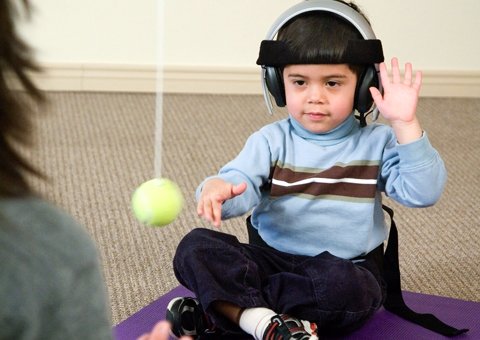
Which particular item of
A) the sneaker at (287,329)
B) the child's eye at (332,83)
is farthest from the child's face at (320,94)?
the sneaker at (287,329)

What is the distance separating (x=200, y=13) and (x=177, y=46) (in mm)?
118

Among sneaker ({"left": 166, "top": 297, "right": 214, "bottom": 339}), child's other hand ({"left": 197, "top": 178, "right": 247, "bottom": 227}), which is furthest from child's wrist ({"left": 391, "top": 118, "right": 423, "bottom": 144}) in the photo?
sneaker ({"left": 166, "top": 297, "right": 214, "bottom": 339})

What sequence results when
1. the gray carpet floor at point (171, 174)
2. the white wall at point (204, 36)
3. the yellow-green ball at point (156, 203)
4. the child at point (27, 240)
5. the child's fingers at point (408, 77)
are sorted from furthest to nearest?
the white wall at point (204, 36) < the gray carpet floor at point (171, 174) < the child's fingers at point (408, 77) < the yellow-green ball at point (156, 203) < the child at point (27, 240)

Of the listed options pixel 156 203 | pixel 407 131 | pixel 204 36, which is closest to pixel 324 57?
pixel 407 131

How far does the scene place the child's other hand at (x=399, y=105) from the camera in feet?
4.09

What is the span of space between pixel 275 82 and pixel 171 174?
0.81 m

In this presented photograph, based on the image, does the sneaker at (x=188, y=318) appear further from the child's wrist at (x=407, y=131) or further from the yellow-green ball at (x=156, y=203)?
the child's wrist at (x=407, y=131)

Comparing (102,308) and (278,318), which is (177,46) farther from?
(102,308)

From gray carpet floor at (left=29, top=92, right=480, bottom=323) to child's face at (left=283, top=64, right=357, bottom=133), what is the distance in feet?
1.12

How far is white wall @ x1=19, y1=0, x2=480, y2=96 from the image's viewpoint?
105 inches

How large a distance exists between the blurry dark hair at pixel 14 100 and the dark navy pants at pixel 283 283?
83 cm

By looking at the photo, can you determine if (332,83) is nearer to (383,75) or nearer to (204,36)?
(383,75)

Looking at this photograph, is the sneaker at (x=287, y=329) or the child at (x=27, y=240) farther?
the sneaker at (x=287, y=329)

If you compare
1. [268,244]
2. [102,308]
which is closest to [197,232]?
[268,244]
